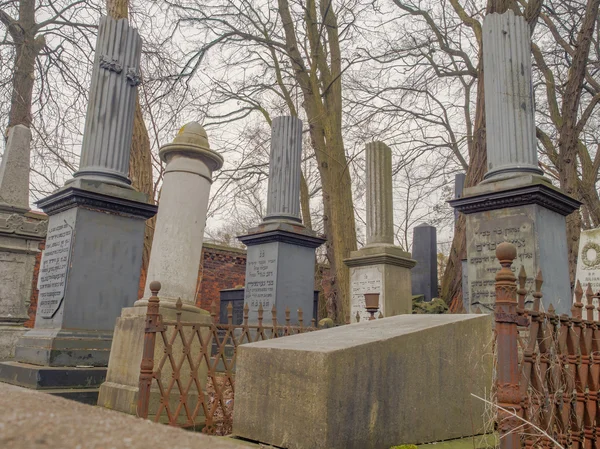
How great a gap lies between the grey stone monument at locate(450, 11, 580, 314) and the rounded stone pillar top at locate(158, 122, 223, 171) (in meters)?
3.30

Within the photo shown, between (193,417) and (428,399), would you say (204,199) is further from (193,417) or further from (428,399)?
(428,399)

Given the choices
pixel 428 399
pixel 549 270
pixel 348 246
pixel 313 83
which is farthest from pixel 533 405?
pixel 313 83

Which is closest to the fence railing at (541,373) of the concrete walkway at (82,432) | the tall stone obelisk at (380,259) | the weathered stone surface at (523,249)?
the concrete walkway at (82,432)

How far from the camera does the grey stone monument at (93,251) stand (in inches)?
243

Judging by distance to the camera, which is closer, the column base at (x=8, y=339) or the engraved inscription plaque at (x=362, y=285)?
the column base at (x=8, y=339)

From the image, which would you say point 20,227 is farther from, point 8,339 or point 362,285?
point 362,285

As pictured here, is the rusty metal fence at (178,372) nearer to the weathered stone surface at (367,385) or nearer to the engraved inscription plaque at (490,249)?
the weathered stone surface at (367,385)

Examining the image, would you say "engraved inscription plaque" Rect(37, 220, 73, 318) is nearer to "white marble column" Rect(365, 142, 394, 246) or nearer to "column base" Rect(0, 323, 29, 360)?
"column base" Rect(0, 323, 29, 360)

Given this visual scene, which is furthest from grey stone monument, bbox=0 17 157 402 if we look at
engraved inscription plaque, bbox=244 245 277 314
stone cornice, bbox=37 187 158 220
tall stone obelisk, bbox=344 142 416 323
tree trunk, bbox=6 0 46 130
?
tree trunk, bbox=6 0 46 130

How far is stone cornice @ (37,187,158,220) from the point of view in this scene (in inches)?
269

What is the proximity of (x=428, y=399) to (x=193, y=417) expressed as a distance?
2.38 m

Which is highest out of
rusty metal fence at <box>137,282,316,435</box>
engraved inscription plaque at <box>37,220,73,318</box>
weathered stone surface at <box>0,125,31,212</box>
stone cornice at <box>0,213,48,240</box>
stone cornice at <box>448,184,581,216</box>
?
weathered stone surface at <box>0,125,31,212</box>

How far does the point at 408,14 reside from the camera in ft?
52.5

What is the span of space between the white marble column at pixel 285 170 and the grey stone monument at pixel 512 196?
5.32 m
